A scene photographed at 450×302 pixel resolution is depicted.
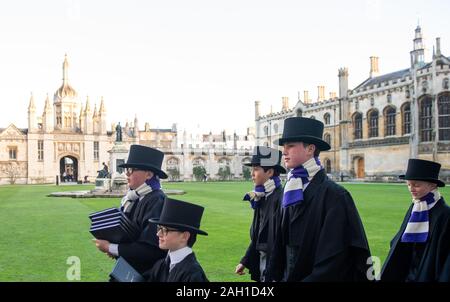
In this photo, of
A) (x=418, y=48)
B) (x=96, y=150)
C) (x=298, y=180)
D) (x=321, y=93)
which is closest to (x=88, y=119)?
(x=96, y=150)

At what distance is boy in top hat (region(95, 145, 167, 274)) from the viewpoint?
4.85m

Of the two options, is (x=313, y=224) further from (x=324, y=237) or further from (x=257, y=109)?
(x=257, y=109)

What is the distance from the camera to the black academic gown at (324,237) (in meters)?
4.02

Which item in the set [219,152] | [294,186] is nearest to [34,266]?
[294,186]

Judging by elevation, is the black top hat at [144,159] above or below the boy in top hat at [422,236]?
above

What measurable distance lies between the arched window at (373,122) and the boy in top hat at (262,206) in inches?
1882

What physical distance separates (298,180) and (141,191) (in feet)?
6.26

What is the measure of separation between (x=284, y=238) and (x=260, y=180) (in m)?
1.68

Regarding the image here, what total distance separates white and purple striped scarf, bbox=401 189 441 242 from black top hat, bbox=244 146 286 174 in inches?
71.5

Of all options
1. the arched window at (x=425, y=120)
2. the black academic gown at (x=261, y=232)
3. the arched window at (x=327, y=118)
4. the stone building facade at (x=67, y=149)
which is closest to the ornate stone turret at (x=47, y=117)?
the stone building facade at (x=67, y=149)

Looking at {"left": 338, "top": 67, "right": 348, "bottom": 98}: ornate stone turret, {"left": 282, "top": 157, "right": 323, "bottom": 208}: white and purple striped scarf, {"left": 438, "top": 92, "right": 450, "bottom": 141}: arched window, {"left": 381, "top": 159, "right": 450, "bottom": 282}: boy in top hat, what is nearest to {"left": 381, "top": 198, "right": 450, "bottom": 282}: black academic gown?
{"left": 381, "top": 159, "right": 450, "bottom": 282}: boy in top hat

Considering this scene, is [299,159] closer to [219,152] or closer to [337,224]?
[337,224]

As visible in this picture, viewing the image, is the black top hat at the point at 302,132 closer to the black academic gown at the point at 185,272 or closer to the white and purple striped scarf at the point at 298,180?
the white and purple striped scarf at the point at 298,180

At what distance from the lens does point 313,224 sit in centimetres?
427
